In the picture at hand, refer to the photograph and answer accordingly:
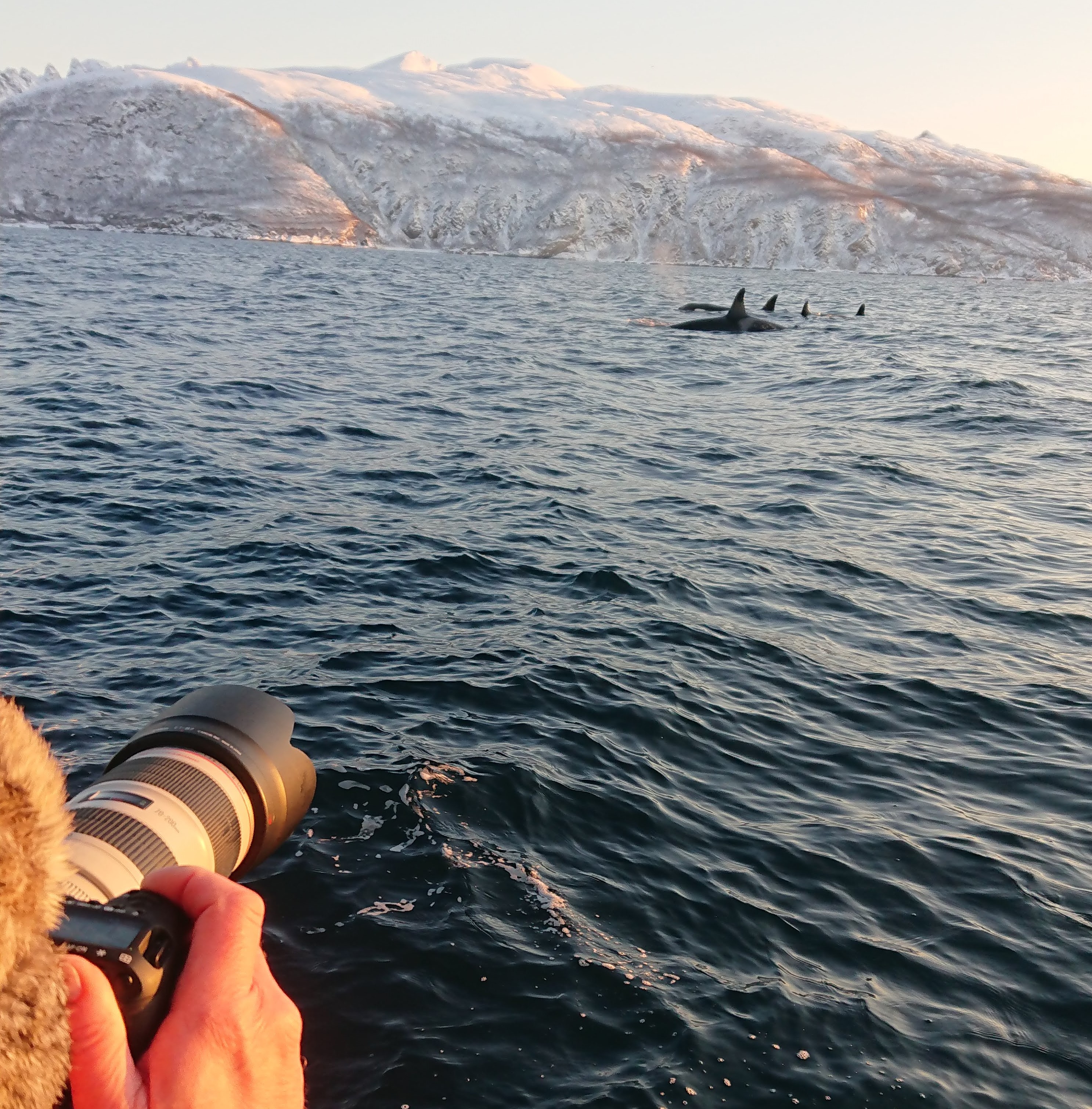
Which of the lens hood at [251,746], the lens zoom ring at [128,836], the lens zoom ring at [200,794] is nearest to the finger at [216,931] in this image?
the lens zoom ring at [128,836]

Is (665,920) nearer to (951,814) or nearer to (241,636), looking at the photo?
(951,814)

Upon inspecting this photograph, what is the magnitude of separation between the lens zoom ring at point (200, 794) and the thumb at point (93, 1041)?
51.4 inches

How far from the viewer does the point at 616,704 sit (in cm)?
729

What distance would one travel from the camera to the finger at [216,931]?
71.6 inches

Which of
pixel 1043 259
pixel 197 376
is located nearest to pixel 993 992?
pixel 197 376

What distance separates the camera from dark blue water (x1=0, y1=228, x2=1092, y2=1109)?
4305 mm

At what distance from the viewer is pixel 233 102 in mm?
141125

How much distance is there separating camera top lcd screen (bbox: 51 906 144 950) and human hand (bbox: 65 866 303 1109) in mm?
83

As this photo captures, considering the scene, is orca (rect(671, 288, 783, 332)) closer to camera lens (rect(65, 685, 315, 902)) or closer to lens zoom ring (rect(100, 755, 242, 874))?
camera lens (rect(65, 685, 315, 902))

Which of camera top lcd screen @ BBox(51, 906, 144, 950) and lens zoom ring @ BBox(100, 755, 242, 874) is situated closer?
camera top lcd screen @ BBox(51, 906, 144, 950)

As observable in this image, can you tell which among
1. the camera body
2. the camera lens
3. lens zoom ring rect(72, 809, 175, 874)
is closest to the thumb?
the camera body

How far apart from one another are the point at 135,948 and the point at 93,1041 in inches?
8.0

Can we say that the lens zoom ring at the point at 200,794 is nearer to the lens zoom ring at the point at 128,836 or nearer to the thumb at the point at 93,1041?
the lens zoom ring at the point at 128,836

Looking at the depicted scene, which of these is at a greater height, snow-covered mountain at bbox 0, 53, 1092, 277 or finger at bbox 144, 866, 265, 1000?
finger at bbox 144, 866, 265, 1000
